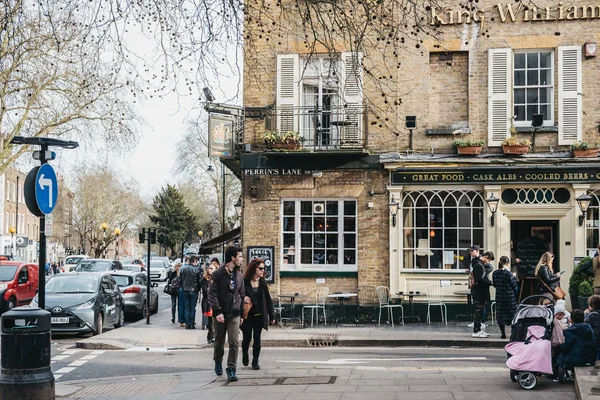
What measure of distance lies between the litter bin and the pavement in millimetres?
1599

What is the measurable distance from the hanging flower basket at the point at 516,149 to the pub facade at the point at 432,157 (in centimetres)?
13

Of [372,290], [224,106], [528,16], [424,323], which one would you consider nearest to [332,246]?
[372,290]

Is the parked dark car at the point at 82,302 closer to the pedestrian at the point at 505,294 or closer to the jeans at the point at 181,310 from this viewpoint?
the jeans at the point at 181,310

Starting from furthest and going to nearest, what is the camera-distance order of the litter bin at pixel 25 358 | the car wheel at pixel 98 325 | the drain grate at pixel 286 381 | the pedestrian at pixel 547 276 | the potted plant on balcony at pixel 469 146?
the potted plant on balcony at pixel 469 146 → the car wheel at pixel 98 325 → the pedestrian at pixel 547 276 → the drain grate at pixel 286 381 → the litter bin at pixel 25 358

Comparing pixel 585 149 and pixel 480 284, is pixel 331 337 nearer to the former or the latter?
pixel 480 284

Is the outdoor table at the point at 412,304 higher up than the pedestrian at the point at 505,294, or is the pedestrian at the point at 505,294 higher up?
the pedestrian at the point at 505,294

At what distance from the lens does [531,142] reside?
20422mm

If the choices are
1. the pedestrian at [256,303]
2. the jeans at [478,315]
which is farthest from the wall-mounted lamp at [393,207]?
the pedestrian at [256,303]

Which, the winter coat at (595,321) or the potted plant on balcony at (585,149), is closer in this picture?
the winter coat at (595,321)

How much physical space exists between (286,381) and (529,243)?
11060 mm

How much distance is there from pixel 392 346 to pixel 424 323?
372cm

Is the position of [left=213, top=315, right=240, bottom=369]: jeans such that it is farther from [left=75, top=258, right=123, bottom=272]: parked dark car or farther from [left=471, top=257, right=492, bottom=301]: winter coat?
[left=75, top=258, right=123, bottom=272]: parked dark car

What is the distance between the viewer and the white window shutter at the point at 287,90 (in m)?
21.2

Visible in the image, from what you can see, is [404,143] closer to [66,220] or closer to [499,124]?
[499,124]
